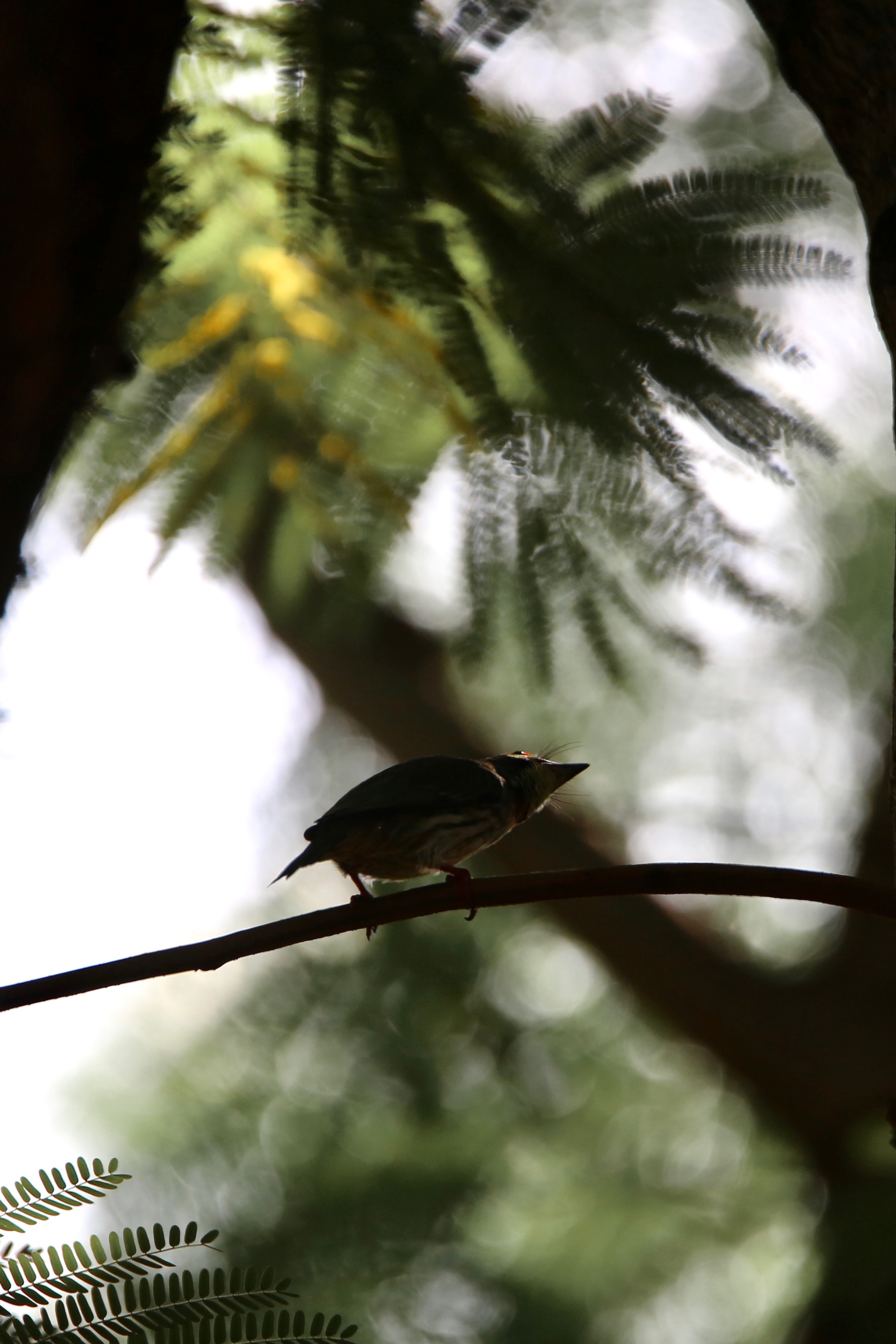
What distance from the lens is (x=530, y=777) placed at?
2227 millimetres

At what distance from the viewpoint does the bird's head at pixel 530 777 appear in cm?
218

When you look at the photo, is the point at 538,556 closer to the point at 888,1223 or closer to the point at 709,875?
the point at 709,875

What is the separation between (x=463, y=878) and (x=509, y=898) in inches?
13.1

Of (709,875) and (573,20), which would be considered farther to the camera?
(573,20)

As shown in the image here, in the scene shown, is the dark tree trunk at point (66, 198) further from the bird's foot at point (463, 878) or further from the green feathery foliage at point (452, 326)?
the bird's foot at point (463, 878)

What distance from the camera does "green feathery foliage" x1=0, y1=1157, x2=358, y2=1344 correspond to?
1.12 metres

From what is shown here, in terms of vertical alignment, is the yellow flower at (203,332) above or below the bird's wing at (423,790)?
above

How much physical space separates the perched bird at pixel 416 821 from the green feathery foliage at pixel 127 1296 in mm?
642

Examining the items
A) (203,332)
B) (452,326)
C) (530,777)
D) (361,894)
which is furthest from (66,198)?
(530,777)

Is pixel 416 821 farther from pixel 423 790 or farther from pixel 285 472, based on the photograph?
pixel 285 472

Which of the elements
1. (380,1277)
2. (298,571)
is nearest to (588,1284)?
(380,1277)

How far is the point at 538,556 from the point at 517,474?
19cm

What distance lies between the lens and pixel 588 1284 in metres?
4.24

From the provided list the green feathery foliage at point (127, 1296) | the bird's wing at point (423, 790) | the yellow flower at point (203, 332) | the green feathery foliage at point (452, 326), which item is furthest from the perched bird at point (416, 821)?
the yellow flower at point (203, 332)
